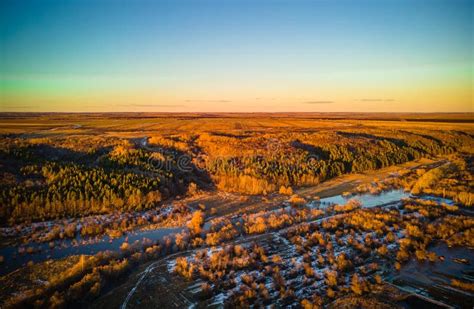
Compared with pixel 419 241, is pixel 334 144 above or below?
above

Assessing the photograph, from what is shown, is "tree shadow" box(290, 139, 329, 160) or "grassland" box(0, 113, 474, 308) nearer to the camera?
"grassland" box(0, 113, 474, 308)

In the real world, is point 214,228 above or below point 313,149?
below


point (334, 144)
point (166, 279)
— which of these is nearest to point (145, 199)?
point (166, 279)

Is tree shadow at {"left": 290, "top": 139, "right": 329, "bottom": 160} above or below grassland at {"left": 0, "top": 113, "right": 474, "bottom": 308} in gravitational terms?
above

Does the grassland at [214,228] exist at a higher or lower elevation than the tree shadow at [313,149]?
lower

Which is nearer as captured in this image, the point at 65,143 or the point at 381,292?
the point at 381,292

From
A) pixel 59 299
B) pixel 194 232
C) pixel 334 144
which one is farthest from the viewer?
pixel 334 144

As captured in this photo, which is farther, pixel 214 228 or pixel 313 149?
pixel 313 149

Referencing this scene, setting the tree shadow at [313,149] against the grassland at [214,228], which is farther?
the tree shadow at [313,149]

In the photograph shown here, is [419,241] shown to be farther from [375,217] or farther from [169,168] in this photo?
[169,168]

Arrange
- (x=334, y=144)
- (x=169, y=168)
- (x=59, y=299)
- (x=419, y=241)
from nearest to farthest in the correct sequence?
(x=59, y=299) < (x=419, y=241) < (x=169, y=168) < (x=334, y=144)

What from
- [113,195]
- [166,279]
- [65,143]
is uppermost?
[65,143]
